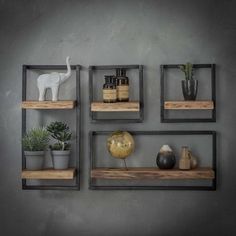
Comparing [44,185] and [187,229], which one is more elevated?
[44,185]

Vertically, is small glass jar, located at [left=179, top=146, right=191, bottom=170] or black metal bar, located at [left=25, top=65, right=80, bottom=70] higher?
black metal bar, located at [left=25, top=65, right=80, bottom=70]

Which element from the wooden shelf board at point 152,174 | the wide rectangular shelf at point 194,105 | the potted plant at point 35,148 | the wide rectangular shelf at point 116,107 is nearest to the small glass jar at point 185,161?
the wooden shelf board at point 152,174

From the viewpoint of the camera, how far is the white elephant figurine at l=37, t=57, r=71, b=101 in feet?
10.2

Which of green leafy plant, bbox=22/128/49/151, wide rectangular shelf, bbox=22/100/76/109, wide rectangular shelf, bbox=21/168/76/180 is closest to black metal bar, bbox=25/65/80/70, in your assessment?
wide rectangular shelf, bbox=22/100/76/109

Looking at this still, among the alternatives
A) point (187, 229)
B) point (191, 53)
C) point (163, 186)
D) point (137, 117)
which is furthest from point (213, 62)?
point (187, 229)

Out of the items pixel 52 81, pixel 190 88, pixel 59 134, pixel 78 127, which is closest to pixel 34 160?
pixel 59 134

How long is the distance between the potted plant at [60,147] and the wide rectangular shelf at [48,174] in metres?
0.07

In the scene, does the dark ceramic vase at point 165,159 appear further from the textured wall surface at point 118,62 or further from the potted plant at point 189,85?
the potted plant at point 189,85

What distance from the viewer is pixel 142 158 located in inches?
126

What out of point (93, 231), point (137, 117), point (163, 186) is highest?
point (137, 117)

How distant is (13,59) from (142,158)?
96 centimetres

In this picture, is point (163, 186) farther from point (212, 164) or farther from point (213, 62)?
point (213, 62)

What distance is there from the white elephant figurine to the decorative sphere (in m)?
0.39

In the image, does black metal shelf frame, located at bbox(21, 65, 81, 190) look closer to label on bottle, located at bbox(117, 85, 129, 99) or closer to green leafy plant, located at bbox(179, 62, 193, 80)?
label on bottle, located at bbox(117, 85, 129, 99)
